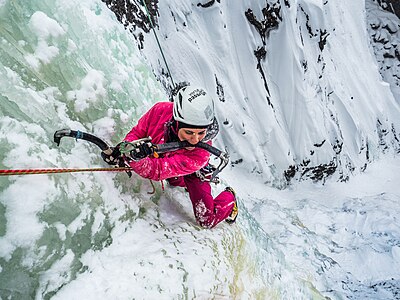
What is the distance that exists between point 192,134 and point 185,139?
0.08 meters

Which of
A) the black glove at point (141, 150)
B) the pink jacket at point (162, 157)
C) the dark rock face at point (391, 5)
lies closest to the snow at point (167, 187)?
the pink jacket at point (162, 157)

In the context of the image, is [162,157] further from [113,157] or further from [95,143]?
[95,143]

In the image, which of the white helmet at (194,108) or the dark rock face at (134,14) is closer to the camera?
the white helmet at (194,108)

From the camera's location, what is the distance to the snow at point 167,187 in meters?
2.04

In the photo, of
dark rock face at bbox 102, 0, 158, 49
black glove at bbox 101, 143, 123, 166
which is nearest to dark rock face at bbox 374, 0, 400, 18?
dark rock face at bbox 102, 0, 158, 49

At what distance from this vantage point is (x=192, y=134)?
101 inches

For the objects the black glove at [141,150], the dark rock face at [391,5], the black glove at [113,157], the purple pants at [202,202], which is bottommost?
the dark rock face at [391,5]

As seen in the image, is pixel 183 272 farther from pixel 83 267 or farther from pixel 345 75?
pixel 345 75

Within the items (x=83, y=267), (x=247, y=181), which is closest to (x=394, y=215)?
(x=247, y=181)

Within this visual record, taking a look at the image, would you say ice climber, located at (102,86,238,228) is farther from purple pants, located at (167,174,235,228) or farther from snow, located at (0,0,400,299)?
snow, located at (0,0,400,299)

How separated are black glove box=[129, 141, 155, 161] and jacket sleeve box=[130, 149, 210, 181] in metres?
0.12

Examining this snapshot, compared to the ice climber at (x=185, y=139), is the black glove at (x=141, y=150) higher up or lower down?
higher up

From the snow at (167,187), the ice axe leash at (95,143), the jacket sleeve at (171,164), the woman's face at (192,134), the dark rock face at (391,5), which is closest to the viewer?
the ice axe leash at (95,143)

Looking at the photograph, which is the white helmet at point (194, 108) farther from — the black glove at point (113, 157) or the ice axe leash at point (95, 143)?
the black glove at point (113, 157)
